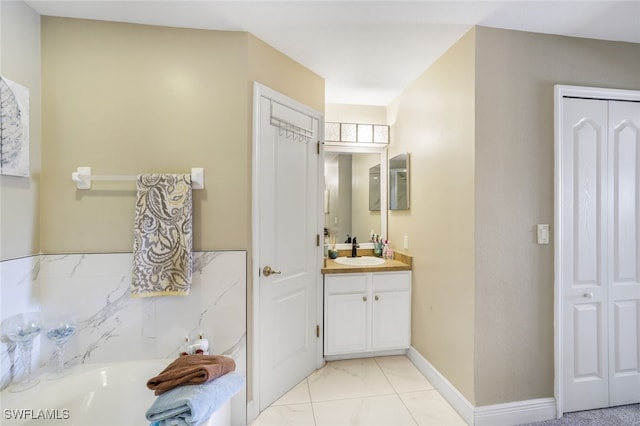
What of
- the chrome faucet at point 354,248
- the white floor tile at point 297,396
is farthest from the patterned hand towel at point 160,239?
the chrome faucet at point 354,248

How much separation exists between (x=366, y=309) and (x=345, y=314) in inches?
7.6

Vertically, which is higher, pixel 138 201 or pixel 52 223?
pixel 138 201

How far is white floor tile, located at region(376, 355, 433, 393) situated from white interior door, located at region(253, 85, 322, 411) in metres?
0.62

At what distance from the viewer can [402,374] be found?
231 cm

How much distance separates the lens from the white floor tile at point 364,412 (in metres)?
1.79

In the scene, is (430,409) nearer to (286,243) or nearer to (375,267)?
(375,267)

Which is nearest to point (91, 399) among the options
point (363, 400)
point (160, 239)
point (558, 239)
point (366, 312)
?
point (160, 239)

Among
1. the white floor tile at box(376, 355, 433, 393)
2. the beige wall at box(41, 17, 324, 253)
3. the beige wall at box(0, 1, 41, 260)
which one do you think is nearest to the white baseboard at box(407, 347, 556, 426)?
the white floor tile at box(376, 355, 433, 393)

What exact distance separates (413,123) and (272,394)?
2.41 m

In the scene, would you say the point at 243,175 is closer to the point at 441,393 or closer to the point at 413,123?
the point at 413,123

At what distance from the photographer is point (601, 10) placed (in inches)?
62.7

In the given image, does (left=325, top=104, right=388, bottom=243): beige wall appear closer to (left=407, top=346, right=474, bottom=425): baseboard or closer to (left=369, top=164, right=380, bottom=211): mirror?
(left=369, top=164, right=380, bottom=211): mirror

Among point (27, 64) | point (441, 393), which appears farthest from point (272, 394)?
point (27, 64)

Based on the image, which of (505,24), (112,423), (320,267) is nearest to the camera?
(112,423)
